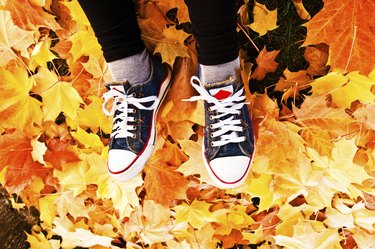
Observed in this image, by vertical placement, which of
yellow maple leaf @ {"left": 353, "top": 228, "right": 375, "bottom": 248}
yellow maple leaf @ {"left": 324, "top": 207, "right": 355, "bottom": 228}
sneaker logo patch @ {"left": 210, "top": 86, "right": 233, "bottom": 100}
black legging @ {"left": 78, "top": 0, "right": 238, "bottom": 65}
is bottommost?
yellow maple leaf @ {"left": 353, "top": 228, "right": 375, "bottom": 248}

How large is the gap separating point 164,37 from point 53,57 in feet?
1.33

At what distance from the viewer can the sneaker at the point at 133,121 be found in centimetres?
117

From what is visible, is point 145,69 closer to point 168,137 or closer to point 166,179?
point 168,137

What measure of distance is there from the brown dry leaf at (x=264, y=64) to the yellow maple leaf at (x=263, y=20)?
6 cm

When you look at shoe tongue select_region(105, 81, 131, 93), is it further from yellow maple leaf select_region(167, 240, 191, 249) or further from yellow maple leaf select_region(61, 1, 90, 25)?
yellow maple leaf select_region(167, 240, 191, 249)

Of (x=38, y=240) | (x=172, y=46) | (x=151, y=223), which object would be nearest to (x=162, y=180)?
(x=151, y=223)

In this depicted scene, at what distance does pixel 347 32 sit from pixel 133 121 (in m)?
0.64

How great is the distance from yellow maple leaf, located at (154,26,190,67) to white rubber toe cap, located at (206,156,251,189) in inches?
13.0

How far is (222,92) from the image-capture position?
1.10 metres

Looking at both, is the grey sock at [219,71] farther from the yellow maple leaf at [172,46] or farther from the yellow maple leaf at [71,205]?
the yellow maple leaf at [71,205]

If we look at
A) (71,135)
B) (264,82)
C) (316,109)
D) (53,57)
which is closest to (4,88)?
(53,57)

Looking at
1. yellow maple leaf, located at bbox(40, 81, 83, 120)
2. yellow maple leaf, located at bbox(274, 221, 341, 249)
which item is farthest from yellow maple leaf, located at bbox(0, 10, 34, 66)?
yellow maple leaf, located at bbox(274, 221, 341, 249)

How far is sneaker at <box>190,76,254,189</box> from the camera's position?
3.66ft

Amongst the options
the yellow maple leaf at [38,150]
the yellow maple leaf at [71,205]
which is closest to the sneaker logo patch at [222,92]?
the yellow maple leaf at [38,150]
